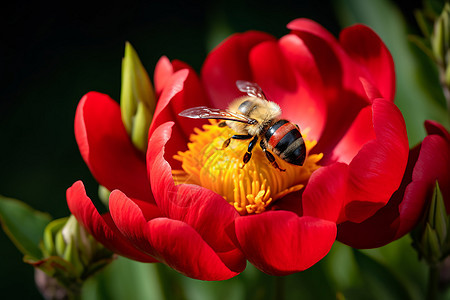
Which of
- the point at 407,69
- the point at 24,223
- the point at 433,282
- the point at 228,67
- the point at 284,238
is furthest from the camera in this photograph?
the point at 407,69

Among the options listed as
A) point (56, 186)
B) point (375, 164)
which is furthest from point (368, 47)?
point (56, 186)

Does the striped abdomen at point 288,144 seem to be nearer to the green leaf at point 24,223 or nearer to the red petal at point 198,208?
the red petal at point 198,208

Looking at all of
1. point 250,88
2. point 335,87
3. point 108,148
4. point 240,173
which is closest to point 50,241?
point 108,148

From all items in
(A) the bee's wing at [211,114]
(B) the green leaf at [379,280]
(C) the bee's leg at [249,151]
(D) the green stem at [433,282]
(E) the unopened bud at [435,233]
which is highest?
(A) the bee's wing at [211,114]

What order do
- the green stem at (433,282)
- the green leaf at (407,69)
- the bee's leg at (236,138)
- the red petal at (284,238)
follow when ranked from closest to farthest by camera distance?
the red petal at (284,238), the green stem at (433,282), the bee's leg at (236,138), the green leaf at (407,69)

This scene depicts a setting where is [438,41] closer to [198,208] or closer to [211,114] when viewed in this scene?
[211,114]

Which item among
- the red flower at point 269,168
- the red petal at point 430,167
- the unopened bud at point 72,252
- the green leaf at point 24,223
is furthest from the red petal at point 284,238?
the green leaf at point 24,223

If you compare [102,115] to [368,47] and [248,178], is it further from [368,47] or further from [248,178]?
[368,47]
